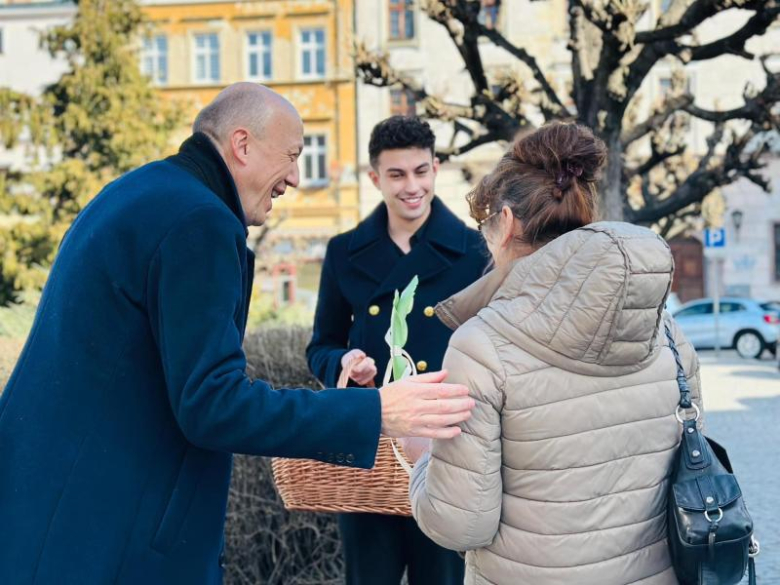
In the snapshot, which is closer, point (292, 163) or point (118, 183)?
point (118, 183)

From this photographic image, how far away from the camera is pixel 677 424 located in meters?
2.47

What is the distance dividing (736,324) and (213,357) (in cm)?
2460

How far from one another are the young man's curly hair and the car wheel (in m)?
22.3

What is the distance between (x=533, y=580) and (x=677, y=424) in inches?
19.9

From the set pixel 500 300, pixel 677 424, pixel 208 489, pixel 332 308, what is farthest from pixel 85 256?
pixel 332 308

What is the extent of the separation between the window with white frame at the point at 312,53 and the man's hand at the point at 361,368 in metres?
33.9

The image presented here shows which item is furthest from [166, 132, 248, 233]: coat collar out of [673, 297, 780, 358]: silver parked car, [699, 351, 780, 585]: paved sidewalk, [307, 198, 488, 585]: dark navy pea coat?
[673, 297, 780, 358]: silver parked car

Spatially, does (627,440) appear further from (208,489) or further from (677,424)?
(208,489)

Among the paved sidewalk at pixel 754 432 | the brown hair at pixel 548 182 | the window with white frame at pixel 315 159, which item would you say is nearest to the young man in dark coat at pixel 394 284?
the brown hair at pixel 548 182

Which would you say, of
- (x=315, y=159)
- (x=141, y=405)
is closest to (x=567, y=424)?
(x=141, y=405)

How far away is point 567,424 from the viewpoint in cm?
231

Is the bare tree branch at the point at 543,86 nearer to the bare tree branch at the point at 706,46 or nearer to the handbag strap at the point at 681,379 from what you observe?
the bare tree branch at the point at 706,46

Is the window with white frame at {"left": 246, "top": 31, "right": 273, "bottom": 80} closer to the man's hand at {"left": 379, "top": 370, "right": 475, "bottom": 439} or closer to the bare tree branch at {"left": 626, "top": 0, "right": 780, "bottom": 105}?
the bare tree branch at {"left": 626, "top": 0, "right": 780, "bottom": 105}

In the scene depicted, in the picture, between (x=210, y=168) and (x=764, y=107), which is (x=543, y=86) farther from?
(x=210, y=168)
